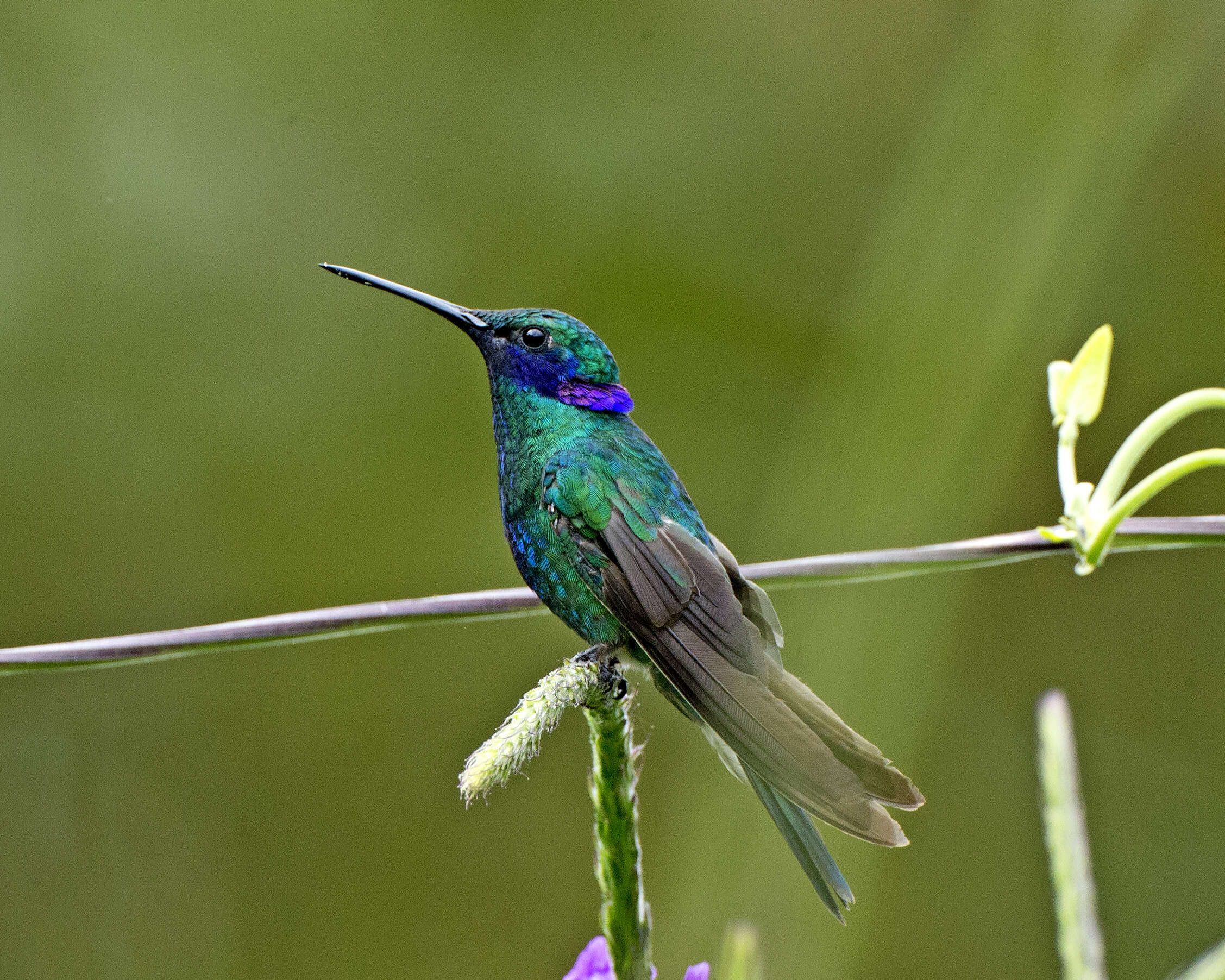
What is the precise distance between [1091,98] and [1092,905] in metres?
3.01

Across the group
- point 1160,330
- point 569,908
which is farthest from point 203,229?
point 1160,330

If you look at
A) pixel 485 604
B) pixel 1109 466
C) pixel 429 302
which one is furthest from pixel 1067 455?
pixel 429 302

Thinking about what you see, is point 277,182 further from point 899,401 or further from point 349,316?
point 899,401

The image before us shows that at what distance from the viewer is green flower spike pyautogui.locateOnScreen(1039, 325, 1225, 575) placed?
1.28 meters

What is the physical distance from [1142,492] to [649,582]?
63 centimetres

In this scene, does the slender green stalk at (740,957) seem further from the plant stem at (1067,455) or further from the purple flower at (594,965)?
the plant stem at (1067,455)

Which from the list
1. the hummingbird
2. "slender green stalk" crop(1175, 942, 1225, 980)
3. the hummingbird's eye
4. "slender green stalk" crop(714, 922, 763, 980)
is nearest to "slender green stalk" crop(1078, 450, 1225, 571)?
the hummingbird

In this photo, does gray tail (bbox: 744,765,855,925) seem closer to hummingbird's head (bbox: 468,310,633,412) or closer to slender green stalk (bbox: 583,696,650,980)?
slender green stalk (bbox: 583,696,650,980)

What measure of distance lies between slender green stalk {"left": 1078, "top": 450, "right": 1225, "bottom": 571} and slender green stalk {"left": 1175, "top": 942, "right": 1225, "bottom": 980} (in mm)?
581

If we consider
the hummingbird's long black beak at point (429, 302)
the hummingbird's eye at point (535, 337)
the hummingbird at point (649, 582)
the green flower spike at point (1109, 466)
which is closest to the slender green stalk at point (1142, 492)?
the green flower spike at point (1109, 466)

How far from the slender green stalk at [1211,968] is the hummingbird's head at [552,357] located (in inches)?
49.6

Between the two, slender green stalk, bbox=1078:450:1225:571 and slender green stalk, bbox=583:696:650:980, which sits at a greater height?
slender green stalk, bbox=1078:450:1225:571

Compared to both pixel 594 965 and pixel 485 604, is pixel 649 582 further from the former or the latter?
pixel 594 965

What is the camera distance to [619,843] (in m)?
0.94
